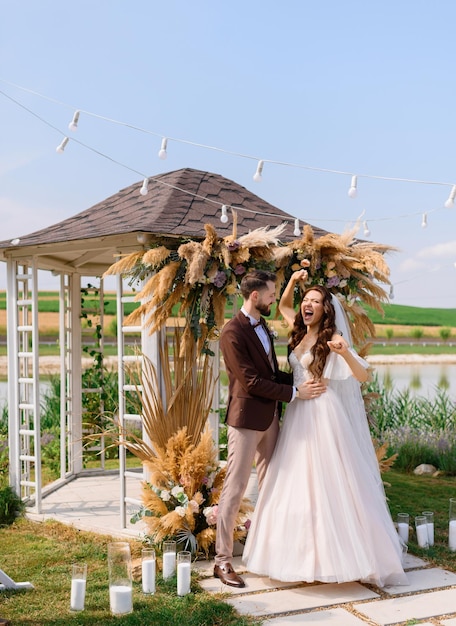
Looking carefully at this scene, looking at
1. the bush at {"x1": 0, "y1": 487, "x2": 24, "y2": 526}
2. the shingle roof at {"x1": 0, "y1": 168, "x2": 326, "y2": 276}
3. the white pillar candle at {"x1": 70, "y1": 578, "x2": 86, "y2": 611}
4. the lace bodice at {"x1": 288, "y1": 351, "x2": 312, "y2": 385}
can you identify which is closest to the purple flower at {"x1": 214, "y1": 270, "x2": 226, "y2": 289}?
the shingle roof at {"x1": 0, "y1": 168, "x2": 326, "y2": 276}

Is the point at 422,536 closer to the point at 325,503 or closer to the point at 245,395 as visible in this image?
the point at 325,503

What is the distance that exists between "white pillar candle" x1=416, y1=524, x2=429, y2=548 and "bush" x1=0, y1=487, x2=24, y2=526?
3.50 meters

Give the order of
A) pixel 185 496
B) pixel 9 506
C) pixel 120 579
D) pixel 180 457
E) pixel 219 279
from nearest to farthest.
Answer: pixel 120 579, pixel 185 496, pixel 180 457, pixel 219 279, pixel 9 506

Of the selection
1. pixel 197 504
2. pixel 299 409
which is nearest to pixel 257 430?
pixel 299 409

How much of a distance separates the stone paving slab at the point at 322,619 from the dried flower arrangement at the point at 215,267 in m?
2.11

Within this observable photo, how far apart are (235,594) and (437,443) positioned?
19.8 feet

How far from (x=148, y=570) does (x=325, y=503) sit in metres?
1.18

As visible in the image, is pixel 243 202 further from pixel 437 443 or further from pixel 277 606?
pixel 437 443

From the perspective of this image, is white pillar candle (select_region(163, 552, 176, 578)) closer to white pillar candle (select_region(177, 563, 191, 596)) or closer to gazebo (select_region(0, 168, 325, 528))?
white pillar candle (select_region(177, 563, 191, 596))

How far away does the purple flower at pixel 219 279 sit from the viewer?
533cm

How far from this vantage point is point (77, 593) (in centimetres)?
423

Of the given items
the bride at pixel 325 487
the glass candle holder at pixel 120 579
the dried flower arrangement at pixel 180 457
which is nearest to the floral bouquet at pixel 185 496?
the dried flower arrangement at pixel 180 457

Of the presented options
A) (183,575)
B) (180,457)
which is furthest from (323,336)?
(183,575)

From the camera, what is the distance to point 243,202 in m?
6.81
